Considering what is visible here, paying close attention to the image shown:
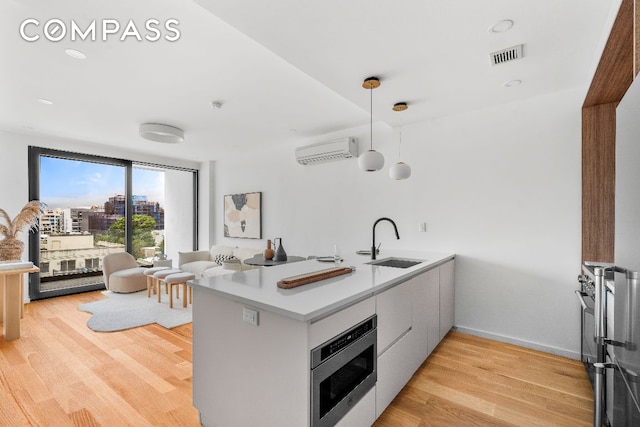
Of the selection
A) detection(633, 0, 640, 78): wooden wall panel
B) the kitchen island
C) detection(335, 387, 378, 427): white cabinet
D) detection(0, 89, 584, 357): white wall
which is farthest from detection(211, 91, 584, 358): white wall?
detection(335, 387, 378, 427): white cabinet

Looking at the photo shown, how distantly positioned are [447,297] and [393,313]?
141 cm

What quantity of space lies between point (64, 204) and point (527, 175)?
674cm

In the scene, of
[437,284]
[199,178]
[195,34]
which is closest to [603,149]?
[437,284]

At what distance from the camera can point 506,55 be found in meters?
2.13

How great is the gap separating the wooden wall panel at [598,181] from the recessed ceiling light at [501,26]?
1.48m

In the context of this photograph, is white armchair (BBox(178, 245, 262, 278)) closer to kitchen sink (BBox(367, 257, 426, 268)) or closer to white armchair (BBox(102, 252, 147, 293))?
white armchair (BBox(102, 252, 147, 293))

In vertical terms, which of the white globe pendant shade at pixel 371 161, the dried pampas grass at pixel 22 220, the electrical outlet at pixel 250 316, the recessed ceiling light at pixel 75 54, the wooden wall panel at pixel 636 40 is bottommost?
the electrical outlet at pixel 250 316

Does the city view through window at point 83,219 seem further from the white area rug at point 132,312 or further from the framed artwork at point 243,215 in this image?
the framed artwork at point 243,215

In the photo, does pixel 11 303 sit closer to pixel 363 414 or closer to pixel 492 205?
pixel 363 414

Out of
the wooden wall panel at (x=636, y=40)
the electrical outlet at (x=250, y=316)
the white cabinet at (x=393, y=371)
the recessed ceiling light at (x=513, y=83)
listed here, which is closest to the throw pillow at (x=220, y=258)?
the white cabinet at (x=393, y=371)

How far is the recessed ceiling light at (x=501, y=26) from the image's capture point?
1771mm

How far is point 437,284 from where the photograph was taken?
111 inches

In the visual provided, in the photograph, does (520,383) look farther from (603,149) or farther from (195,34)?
(195,34)

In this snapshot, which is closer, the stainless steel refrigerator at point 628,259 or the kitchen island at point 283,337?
the stainless steel refrigerator at point 628,259
